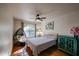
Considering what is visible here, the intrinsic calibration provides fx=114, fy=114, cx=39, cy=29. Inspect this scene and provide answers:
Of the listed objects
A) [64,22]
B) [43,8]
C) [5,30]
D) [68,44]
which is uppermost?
[43,8]

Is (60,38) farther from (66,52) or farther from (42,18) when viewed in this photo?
(42,18)

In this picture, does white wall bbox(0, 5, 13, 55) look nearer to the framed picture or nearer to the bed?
the bed

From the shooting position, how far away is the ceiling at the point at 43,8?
1.88 m

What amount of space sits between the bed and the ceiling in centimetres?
38

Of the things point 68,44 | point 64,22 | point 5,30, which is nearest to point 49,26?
point 64,22

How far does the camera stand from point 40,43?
184 centimetres

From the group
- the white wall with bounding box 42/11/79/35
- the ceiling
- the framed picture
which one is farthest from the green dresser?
the ceiling

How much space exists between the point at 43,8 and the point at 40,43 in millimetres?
576

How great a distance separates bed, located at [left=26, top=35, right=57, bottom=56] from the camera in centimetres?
184

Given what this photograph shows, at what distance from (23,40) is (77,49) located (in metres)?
0.90

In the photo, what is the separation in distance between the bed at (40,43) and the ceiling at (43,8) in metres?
0.38

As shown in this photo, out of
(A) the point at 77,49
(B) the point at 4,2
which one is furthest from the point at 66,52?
(B) the point at 4,2

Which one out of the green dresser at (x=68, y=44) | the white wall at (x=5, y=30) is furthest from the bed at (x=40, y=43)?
the white wall at (x=5, y=30)

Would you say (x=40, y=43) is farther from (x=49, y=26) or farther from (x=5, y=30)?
(x=5, y=30)
